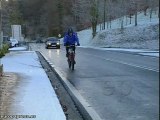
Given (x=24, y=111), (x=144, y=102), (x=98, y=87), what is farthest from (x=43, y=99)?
(x=98, y=87)

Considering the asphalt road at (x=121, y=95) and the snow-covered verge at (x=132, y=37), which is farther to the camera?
the snow-covered verge at (x=132, y=37)

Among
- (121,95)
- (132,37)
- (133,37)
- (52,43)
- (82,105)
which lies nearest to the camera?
(82,105)

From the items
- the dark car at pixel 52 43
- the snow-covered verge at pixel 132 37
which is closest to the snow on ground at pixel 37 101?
the snow-covered verge at pixel 132 37

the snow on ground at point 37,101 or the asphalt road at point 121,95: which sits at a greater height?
the snow on ground at point 37,101

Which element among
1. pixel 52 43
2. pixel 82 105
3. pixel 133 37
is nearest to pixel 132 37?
pixel 133 37

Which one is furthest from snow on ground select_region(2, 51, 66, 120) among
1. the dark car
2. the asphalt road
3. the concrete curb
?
the dark car

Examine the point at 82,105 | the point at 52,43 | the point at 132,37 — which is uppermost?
the point at 132,37

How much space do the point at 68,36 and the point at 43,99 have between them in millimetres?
9769

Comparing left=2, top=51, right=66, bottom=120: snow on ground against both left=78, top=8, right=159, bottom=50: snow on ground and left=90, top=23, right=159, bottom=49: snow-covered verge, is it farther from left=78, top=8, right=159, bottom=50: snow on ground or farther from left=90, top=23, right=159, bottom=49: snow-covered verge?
left=90, top=23, right=159, bottom=49: snow-covered verge

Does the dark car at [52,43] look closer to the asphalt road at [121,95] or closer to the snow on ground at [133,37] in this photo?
the snow on ground at [133,37]

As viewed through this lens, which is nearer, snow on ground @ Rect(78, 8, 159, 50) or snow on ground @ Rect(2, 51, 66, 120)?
snow on ground @ Rect(2, 51, 66, 120)

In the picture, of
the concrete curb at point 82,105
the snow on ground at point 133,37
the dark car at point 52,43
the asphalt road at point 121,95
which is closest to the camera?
the concrete curb at point 82,105

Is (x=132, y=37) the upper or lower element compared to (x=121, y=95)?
upper

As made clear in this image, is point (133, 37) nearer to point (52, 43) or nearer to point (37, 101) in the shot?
point (52, 43)
